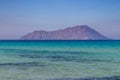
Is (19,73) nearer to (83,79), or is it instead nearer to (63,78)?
(63,78)

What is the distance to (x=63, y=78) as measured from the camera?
795 inches

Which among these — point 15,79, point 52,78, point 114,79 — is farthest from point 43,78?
point 114,79

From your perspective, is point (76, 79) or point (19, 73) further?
point (19, 73)

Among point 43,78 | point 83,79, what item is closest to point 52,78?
point 43,78

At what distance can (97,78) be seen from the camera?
20.0 m

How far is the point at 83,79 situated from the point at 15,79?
4363mm

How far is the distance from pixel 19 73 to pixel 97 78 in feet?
20.3

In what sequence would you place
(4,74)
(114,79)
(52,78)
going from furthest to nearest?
(4,74) < (52,78) < (114,79)

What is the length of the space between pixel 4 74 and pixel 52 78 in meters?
3.92

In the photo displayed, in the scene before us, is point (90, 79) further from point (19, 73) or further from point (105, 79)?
point (19, 73)

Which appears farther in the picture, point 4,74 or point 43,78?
point 4,74

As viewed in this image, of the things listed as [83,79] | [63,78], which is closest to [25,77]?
[63,78]

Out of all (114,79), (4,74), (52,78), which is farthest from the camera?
(4,74)

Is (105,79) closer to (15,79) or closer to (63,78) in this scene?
(63,78)
